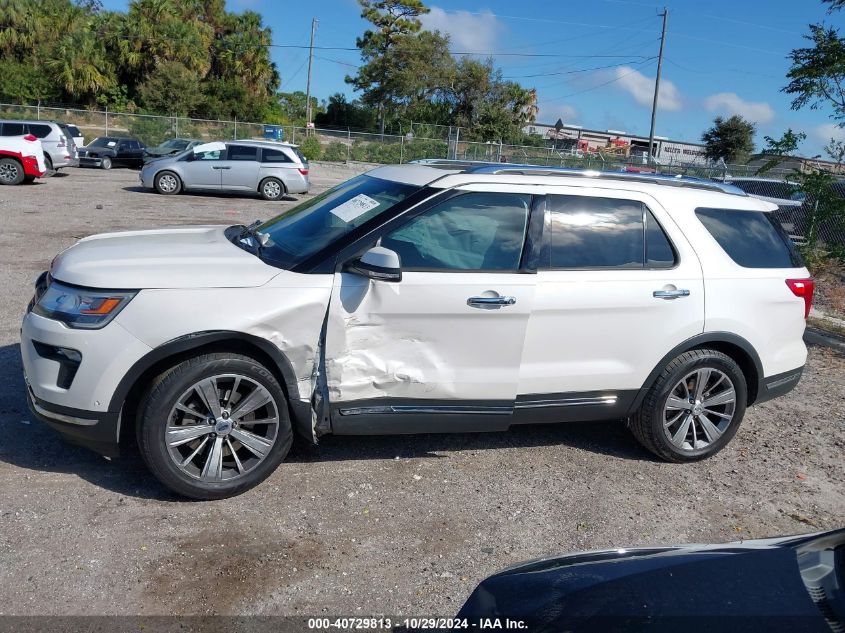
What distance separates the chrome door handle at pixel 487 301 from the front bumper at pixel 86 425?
1985mm

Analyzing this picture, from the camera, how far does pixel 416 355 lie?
427 centimetres

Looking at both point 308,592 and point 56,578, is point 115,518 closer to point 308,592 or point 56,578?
point 56,578

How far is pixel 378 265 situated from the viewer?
13.2 feet

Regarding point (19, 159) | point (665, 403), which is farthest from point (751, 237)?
point (19, 159)

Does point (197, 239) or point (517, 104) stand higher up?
point (517, 104)

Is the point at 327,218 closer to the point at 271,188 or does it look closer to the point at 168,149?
the point at 271,188

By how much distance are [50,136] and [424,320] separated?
23.0 meters

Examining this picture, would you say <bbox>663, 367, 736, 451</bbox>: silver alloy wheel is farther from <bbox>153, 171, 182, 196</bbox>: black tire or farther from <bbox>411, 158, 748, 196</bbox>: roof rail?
<bbox>153, 171, 182, 196</bbox>: black tire

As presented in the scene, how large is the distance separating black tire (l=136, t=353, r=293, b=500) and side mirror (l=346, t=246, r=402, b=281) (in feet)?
2.44

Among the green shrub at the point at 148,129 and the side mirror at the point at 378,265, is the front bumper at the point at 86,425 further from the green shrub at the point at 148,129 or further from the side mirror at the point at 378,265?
the green shrub at the point at 148,129

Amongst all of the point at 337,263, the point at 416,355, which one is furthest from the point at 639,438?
the point at 337,263

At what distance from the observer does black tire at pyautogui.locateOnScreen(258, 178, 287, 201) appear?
21.0m

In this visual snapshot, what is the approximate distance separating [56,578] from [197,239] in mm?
2151

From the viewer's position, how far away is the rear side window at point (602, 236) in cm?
460
